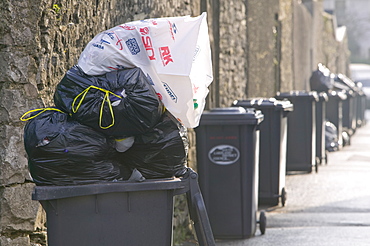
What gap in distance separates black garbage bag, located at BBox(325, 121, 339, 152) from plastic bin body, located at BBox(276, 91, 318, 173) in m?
4.04

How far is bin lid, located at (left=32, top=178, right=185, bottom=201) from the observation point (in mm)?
3773

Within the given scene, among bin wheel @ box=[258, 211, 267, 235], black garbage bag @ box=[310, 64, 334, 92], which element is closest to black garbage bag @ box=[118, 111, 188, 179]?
bin wheel @ box=[258, 211, 267, 235]

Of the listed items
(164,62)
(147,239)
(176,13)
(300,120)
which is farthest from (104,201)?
(300,120)

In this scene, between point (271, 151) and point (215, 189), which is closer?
point (215, 189)

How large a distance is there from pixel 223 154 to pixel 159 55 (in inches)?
104

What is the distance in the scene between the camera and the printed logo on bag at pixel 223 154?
6.62m

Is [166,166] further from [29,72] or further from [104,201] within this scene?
[29,72]

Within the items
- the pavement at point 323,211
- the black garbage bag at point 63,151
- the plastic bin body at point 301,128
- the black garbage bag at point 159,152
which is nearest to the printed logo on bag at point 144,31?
the black garbage bag at point 159,152

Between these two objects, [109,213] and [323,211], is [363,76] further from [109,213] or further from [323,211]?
[109,213]

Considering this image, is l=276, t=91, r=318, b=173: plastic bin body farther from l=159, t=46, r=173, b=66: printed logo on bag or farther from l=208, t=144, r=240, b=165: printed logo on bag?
l=159, t=46, r=173, b=66: printed logo on bag

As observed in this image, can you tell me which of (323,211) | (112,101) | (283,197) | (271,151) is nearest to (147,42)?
(112,101)

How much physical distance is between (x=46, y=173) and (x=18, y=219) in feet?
3.24

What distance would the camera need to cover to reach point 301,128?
11070 millimetres

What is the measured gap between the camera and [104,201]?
390 cm
